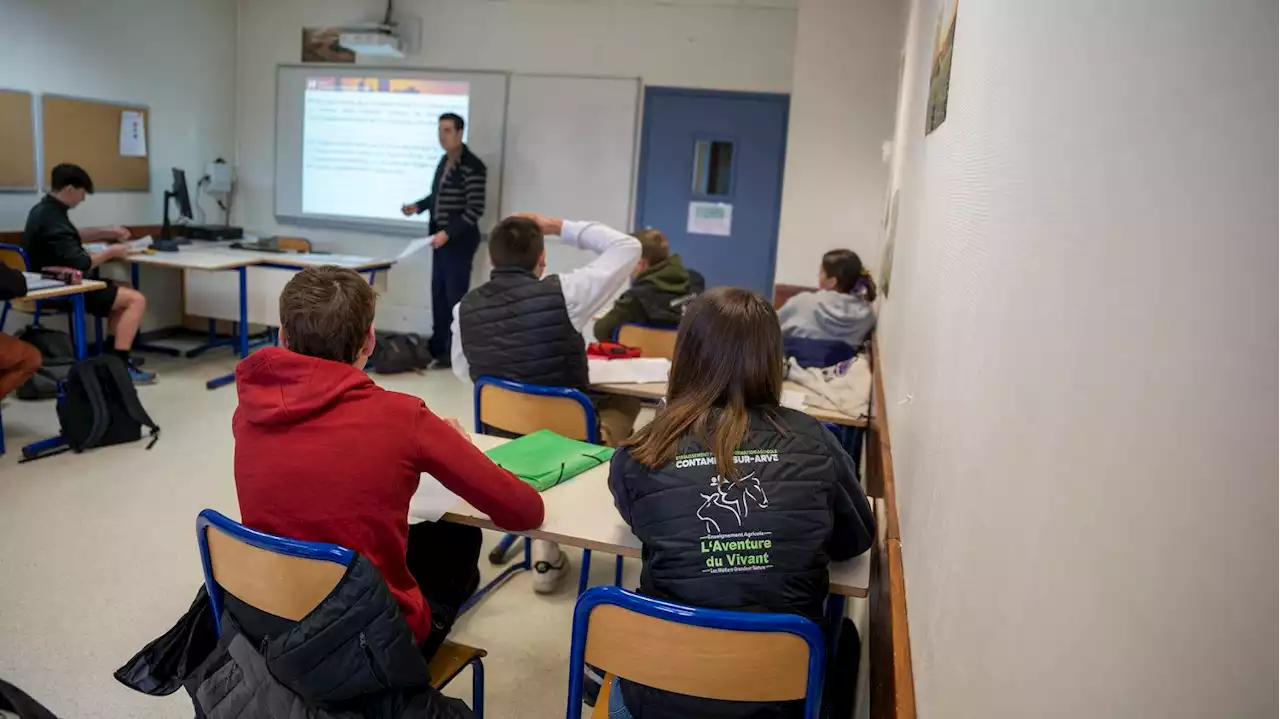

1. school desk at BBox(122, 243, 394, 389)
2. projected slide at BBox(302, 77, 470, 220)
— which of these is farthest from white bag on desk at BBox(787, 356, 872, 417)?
projected slide at BBox(302, 77, 470, 220)

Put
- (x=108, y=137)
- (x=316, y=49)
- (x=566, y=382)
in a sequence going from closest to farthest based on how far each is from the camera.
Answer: (x=566, y=382), (x=108, y=137), (x=316, y=49)

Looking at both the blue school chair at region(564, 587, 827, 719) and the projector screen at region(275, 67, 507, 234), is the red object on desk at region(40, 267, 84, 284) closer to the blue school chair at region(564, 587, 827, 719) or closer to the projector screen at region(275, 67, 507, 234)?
the projector screen at region(275, 67, 507, 234)

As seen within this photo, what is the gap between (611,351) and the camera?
3.34 m

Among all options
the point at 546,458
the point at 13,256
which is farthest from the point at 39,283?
the point at 546,458

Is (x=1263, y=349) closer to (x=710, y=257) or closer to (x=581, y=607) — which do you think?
(x=581, y=607)

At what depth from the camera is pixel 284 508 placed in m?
1.51

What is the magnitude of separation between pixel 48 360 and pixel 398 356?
74.4 inches

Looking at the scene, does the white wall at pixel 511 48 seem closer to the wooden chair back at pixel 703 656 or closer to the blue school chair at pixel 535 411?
the blue school chair at pixel 535 411

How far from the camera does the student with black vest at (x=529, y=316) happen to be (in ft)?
9.02

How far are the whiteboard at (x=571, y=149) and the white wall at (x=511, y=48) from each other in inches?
5.3

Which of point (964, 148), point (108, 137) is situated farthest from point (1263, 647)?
point (108, 137)

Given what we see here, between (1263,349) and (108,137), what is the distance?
6578mm

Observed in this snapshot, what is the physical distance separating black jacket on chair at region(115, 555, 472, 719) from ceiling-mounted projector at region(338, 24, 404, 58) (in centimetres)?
521

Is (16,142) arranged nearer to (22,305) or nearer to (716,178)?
(22,305)
